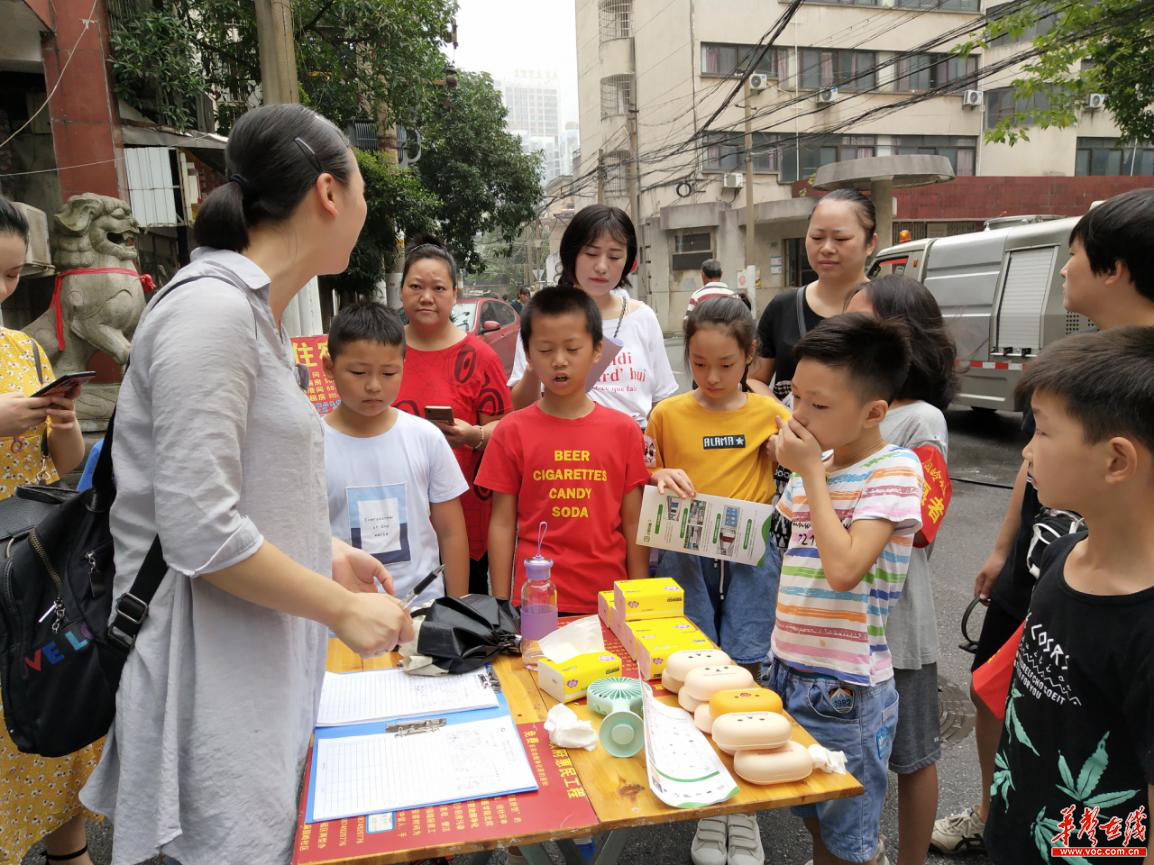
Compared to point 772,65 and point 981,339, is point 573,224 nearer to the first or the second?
point 981,339

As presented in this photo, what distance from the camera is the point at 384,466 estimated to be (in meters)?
2.46

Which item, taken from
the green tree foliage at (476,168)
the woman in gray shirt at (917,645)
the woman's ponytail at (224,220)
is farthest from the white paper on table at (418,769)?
the green tree foliage at (476,168)

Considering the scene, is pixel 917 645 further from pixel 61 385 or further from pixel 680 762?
pixel 61 385

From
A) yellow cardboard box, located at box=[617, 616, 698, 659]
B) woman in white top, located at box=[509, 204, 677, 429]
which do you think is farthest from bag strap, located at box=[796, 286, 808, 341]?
yellow cardboard box, located at box=[617, 616, 698, 659]

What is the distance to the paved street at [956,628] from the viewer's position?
2.49 m

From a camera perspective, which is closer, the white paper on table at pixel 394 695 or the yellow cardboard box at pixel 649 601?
the white paper on table at pixel 394 695

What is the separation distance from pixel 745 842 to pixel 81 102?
8.39 m

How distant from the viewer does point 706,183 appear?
83.6 feet

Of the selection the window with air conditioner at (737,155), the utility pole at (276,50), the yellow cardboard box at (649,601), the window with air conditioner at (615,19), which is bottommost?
the yellow cardboard box at (649,601)

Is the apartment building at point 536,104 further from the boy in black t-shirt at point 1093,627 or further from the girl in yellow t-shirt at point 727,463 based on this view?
the boy in black t-shirt at point 1093,627

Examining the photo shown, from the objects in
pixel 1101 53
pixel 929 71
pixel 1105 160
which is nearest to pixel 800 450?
pixel 1101 53

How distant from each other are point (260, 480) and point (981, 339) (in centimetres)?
895

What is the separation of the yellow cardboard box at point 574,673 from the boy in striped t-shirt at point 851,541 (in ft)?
1.51

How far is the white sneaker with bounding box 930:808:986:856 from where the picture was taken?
238 cm
